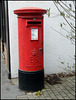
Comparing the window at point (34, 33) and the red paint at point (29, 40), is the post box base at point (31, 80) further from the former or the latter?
the window at point (34, 33)

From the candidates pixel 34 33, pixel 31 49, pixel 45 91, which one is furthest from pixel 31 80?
pixel 34 33

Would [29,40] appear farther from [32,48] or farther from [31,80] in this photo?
[31,80]

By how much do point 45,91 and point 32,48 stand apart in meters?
1.21

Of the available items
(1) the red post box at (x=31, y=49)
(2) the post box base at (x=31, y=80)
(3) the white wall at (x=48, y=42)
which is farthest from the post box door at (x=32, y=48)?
(3) the white wall at (x=48, y=42)

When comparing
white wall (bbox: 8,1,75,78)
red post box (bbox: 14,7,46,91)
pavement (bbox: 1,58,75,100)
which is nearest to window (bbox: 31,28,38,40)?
red post box (bbox: 14,7,46,91)

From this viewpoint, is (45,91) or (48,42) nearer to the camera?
(45,91)

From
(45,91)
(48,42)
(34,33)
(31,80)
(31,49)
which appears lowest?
(45,91)

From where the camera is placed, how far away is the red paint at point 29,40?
3920 mm

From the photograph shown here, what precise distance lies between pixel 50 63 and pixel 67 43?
92 centimetres

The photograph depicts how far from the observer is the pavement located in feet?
13.1

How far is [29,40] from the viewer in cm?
405

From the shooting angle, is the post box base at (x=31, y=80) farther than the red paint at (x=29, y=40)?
Yes

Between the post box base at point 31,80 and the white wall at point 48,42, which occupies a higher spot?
the white wall at point 48,42

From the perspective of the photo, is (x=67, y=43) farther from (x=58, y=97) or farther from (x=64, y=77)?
(x=58, y=97)
